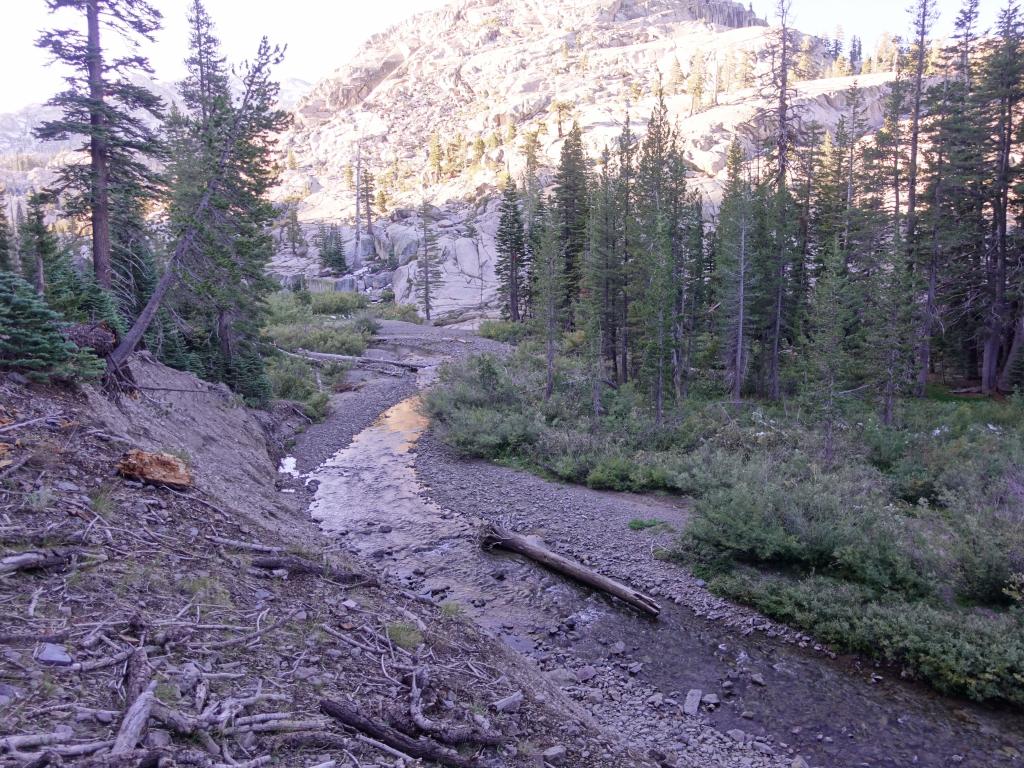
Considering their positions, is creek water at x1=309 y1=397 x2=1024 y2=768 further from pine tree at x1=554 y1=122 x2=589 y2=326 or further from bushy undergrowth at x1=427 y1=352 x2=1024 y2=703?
pine tree at x1=554 y1=122 x2=589 y2=326

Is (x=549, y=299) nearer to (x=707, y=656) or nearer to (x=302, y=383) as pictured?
(x=302, y=383)

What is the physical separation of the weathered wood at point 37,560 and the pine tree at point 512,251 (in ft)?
153

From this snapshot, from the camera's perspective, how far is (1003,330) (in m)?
28.1

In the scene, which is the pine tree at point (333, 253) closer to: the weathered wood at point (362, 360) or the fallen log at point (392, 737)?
the weathered wood at point (362, 360)

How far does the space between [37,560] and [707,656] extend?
32.4ft

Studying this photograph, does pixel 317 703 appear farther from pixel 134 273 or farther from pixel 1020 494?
pixel 134 273

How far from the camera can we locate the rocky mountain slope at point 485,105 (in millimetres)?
77688

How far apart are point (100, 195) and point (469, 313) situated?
48737mm

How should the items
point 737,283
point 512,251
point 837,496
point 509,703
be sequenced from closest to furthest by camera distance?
point 509,703, point 837,496, point 737,283, point 512,251

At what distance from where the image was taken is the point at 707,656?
426 inches

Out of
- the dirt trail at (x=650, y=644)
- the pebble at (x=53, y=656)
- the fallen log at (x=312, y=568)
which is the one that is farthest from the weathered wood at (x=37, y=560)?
the dirt trail at (x=650, y=644)

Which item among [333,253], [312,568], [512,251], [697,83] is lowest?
[312,568]

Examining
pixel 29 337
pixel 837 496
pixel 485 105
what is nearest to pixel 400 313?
pixel 837 496

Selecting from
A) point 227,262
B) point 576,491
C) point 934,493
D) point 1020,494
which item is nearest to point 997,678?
point 1020,494
